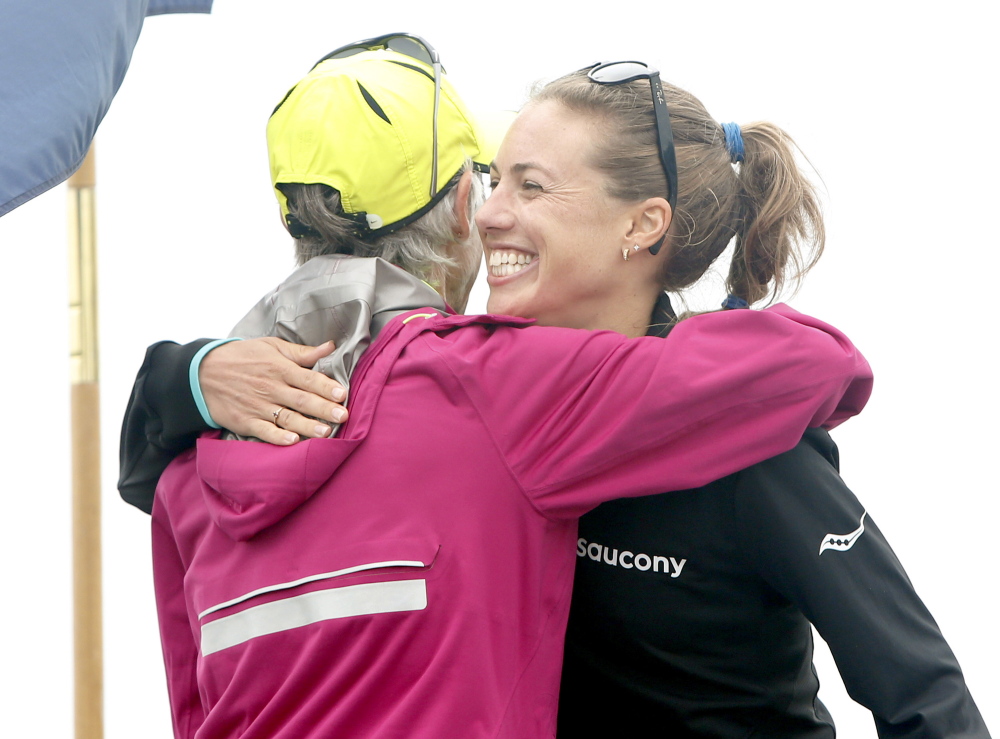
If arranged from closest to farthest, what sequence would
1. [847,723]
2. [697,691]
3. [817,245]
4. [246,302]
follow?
1. [697,691]
2. [817,245]
3. [847,723]
4. [246,302]

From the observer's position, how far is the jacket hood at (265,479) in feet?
3.45

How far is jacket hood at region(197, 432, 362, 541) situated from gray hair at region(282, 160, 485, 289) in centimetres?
31

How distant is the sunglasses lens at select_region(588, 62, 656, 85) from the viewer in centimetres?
129

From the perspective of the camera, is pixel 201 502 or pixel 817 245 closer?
pixel 201 502

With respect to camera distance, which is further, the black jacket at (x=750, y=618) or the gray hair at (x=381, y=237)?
the gray hair at (x=381, y=237)

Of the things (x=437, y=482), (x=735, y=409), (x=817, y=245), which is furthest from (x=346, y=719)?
(x=817, y=245)

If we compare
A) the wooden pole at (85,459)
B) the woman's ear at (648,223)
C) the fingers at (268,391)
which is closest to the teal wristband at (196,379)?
the fingers at (268,391)

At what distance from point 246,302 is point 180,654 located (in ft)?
6.03

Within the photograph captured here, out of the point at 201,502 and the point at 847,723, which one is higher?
the point at 201,502

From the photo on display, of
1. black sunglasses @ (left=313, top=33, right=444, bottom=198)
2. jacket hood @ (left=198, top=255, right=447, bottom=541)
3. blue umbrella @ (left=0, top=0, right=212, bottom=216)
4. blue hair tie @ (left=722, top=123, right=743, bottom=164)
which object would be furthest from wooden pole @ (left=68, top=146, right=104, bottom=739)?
blue hair tie @ (left=722, top=123, right=743, bottom=164)

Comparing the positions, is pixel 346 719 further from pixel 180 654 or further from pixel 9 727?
pixel 9 727

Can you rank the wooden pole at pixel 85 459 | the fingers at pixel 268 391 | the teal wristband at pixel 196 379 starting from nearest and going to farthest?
1. the fingers at pixel 268 391
2. the teal wristband at pixel 196 379
3. the wooden pole at pixel 85 459

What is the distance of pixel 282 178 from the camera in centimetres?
129

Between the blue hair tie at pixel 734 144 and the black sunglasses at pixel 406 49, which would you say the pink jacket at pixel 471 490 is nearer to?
the blue hair tie at pixel 734 144
